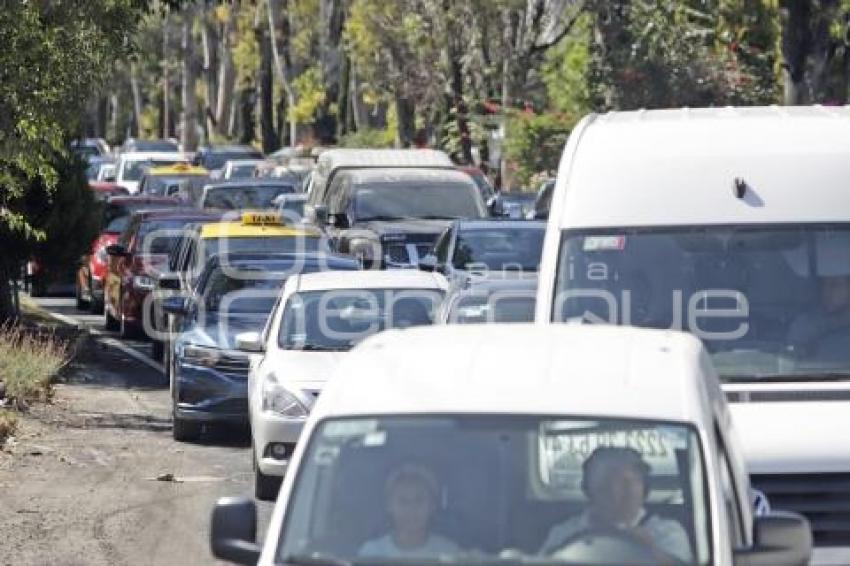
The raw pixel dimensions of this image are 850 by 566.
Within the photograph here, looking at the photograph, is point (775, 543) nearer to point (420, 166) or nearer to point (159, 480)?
point (159, 480)

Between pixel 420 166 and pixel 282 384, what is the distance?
48.4ft

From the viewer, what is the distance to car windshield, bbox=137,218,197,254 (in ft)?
90.6

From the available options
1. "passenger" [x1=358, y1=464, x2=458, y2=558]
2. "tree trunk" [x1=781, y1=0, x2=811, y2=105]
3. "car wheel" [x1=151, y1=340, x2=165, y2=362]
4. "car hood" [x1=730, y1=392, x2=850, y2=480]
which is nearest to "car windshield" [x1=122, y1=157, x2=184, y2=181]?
"tree trunk" [x1=781, y1=0, x2=811, y2=105]

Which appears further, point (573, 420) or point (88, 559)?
point (88, 559)

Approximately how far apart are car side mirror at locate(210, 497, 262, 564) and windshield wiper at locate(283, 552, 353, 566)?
0.32 meters

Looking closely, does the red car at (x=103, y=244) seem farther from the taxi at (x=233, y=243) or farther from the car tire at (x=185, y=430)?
the car tire at (x=185, y=430)

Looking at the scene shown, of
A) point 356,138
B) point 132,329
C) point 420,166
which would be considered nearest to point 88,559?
point 132,329

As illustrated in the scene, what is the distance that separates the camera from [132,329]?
27469 millimetres

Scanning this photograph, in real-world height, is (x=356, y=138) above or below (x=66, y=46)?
below

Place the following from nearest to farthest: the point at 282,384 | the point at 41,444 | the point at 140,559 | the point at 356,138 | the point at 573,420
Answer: the point at 573,420 < the point at 140,559 < the point at 282,384 < the point at 41,444 < the point at 356,138

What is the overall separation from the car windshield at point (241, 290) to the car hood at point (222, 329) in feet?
0.47

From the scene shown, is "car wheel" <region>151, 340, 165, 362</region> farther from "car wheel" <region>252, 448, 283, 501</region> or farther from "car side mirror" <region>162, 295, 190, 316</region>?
"car wheel" <region>252, 448, 283, 501</region>

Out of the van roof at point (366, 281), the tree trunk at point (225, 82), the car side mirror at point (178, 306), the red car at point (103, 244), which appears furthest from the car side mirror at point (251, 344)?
the tree trunk at point (225, 82)

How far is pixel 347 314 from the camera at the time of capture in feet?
53.5
